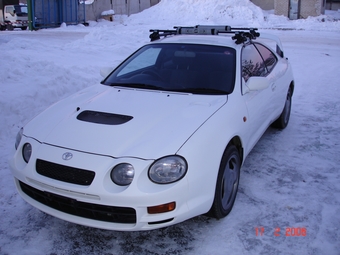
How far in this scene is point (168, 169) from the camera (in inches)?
106

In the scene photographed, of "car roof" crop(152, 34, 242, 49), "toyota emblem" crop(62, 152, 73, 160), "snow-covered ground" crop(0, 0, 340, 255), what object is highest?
"car roof" crop(152, 34, 242, 49)

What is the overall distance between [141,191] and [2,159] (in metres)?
2.58

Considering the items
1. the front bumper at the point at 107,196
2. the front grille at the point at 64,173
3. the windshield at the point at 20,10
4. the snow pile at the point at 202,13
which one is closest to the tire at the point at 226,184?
the front bumper at the point at 107,196

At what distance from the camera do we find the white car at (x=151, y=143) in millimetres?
2672

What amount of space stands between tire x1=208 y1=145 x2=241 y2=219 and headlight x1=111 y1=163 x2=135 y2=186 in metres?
0.76

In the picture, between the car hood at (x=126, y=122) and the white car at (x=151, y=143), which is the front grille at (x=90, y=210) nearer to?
the white car at (x=151, y=143)

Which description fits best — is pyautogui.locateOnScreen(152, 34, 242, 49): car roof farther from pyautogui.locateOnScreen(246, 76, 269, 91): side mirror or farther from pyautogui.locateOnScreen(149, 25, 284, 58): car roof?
pyautogui.locateOnScreen(246, 76, 269, 91): side mirror

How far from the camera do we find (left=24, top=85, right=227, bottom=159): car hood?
2.82m

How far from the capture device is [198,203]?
2816 millimetres

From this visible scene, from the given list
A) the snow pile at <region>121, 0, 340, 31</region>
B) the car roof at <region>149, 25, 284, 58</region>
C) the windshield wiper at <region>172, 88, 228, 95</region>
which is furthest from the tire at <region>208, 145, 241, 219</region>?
the snow pile at <region>121, 0, 340, 31</region>

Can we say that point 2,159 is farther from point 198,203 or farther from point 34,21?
point 34,21

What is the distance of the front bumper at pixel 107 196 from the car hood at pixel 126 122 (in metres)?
0.11

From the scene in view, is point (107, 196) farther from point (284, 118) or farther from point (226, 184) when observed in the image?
point (284, 118)

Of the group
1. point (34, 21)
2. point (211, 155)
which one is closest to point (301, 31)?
point (34, 21)
